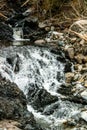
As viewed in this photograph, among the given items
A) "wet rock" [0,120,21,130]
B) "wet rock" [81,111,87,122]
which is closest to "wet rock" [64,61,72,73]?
"wet rock" [81,111,87,122]

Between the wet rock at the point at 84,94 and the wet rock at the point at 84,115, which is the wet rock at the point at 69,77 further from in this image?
the wet rock at the point at 84,115

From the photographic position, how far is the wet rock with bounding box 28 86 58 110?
5875 mm

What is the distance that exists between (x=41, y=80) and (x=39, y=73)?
0.54ft

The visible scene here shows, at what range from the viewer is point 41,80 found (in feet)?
22.3

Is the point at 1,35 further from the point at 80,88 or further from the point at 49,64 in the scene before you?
the point at 80,88

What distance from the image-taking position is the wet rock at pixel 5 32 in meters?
8.04

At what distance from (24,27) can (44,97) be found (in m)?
3.05

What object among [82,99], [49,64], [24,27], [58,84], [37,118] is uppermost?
[24,27]

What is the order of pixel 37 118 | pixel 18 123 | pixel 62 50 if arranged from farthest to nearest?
pixel 62 50 < pixel 37 118 < pixel 18 123

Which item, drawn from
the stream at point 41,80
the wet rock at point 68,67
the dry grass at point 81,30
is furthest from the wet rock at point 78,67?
the dry grass at point 81,30

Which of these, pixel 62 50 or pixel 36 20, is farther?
pixel 36 20

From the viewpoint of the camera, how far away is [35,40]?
791 centimetres

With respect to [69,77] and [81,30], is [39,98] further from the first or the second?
[81,30]

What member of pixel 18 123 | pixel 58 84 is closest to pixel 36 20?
pixel 58 84
